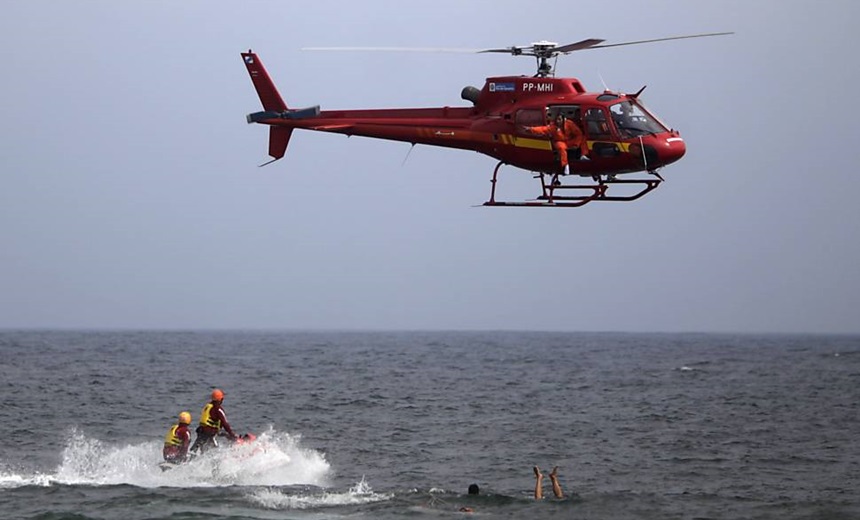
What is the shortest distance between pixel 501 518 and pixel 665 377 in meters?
44.9

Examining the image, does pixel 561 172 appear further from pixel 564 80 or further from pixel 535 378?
pixel 535 378

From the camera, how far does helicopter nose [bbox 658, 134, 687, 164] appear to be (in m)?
22.0

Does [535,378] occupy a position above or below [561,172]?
below

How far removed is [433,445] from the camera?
1288 inches

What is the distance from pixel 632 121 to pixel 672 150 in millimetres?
906

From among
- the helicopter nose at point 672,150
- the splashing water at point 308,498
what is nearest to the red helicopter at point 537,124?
the helicopter nose at point 672,150

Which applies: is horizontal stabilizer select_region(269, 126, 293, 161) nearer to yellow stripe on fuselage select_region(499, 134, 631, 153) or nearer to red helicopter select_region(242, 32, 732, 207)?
red helicopter select_region(242, 32, 732, 207)

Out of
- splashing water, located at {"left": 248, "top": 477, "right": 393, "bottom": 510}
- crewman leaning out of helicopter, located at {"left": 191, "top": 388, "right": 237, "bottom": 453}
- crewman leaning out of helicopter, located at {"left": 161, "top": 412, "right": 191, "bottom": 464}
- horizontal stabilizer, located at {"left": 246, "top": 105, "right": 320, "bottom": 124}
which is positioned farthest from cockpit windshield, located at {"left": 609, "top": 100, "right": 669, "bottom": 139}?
crewman leaning out of helicopter, located at {"left": 161, "top": 412, "right": 191, "bottom": 464}

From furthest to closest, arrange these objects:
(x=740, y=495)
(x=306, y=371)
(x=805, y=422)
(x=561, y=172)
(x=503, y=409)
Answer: (x=306, y=371)
(x=503, y=409)
(x=805, y=422)
(x=740, y=495)
(x=561, y=172)

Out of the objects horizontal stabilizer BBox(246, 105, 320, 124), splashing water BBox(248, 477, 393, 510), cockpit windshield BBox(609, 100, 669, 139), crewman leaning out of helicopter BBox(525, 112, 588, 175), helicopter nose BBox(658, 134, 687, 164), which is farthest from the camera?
horizontal stabilizer BBox(246, 105, 320, 124)

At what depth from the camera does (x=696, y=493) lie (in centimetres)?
2552

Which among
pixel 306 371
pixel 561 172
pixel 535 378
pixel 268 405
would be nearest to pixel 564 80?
pixel 561 172

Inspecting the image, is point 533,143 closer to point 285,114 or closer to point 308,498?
point 285,114

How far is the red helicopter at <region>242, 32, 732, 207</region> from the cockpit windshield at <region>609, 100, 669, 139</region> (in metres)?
0.02
